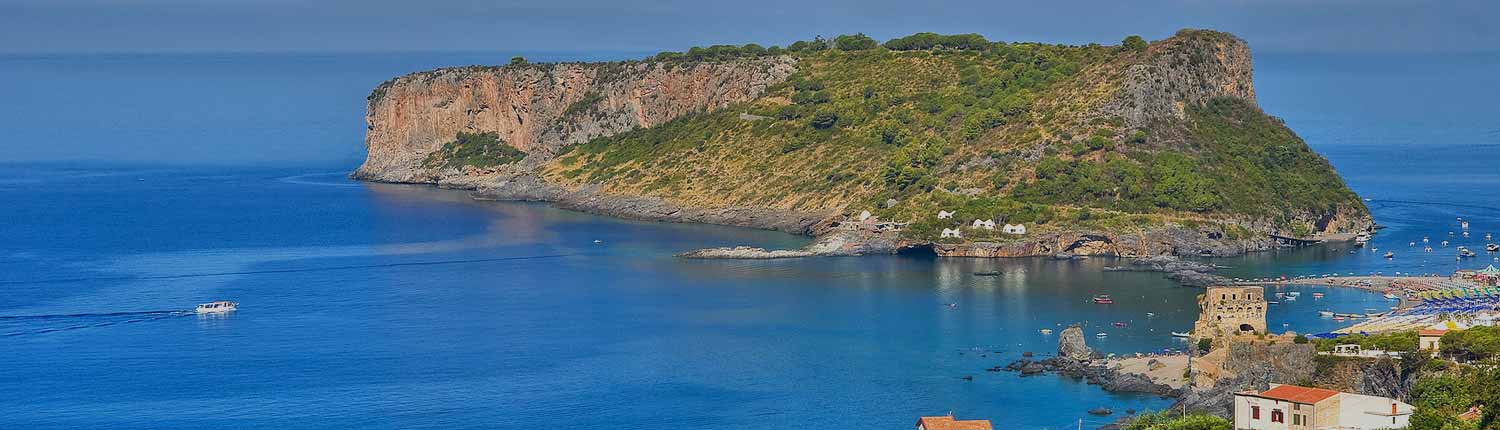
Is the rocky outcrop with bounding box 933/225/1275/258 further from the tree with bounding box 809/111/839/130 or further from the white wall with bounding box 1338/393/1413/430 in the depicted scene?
the white wall with bounding box 1338/393/1413/430

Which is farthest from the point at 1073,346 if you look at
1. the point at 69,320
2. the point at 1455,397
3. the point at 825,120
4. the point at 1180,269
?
the point at 825,120

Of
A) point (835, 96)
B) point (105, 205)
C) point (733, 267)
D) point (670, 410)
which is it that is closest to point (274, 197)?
point (105, 205)

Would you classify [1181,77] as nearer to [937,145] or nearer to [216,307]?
[937,145]

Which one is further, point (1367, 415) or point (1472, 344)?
point (1472, 344)

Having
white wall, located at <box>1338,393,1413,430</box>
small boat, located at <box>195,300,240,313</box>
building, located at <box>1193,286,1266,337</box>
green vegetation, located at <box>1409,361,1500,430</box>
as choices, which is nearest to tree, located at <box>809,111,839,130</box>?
small boat, located at <box>195,300,240,313</box>

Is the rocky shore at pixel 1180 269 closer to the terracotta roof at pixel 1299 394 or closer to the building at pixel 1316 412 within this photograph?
the terracotta roof at pixel 1299 394

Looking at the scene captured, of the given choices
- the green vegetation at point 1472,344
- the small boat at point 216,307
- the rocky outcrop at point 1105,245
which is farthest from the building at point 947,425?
the rocky outcrop at point 1105,245
